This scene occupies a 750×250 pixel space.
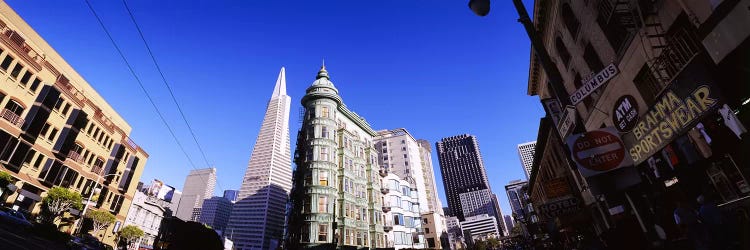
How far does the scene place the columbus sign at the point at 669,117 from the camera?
7971 millimetres

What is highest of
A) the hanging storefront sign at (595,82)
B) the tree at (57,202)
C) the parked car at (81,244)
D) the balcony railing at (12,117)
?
the balcony railing at (12,117)

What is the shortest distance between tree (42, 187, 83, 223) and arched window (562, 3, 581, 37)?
4869 centimetres

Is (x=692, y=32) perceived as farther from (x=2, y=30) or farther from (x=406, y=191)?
(x=406, y=191)

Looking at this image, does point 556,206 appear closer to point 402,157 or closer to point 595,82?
point 595,82

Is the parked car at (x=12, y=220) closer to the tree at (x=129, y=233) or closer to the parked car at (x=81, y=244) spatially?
the parked car at (x=81, y=244)

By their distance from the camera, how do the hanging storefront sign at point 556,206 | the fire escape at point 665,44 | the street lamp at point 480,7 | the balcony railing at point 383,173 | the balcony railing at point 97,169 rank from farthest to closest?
the balcony railing at point 383,173 < the balcony railing at point 97,169 < the hanging storefront sign at point 556,206 < the fire escape at point 665,44 < the street lamp at point 480,7

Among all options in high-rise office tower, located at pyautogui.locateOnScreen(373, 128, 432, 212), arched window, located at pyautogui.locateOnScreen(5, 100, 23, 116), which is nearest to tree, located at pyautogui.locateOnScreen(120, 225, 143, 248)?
arched window, located at pyautogui.locateOnScreen(5, 100, 23, 116)

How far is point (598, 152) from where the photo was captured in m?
4.75

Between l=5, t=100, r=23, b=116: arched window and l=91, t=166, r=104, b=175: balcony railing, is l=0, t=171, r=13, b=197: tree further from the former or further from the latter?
l=91, t=166, r=104, b=175: balcony railing

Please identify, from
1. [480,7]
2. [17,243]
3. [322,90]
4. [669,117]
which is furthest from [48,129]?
[669,117]

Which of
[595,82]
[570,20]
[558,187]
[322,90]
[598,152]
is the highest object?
[322,90]

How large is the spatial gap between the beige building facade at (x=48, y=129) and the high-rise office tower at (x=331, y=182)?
2231 centimetres

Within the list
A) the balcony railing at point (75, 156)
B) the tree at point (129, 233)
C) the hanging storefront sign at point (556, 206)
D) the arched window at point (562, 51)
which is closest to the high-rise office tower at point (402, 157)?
the tree at point (129, 233)

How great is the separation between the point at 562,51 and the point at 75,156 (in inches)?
2163
